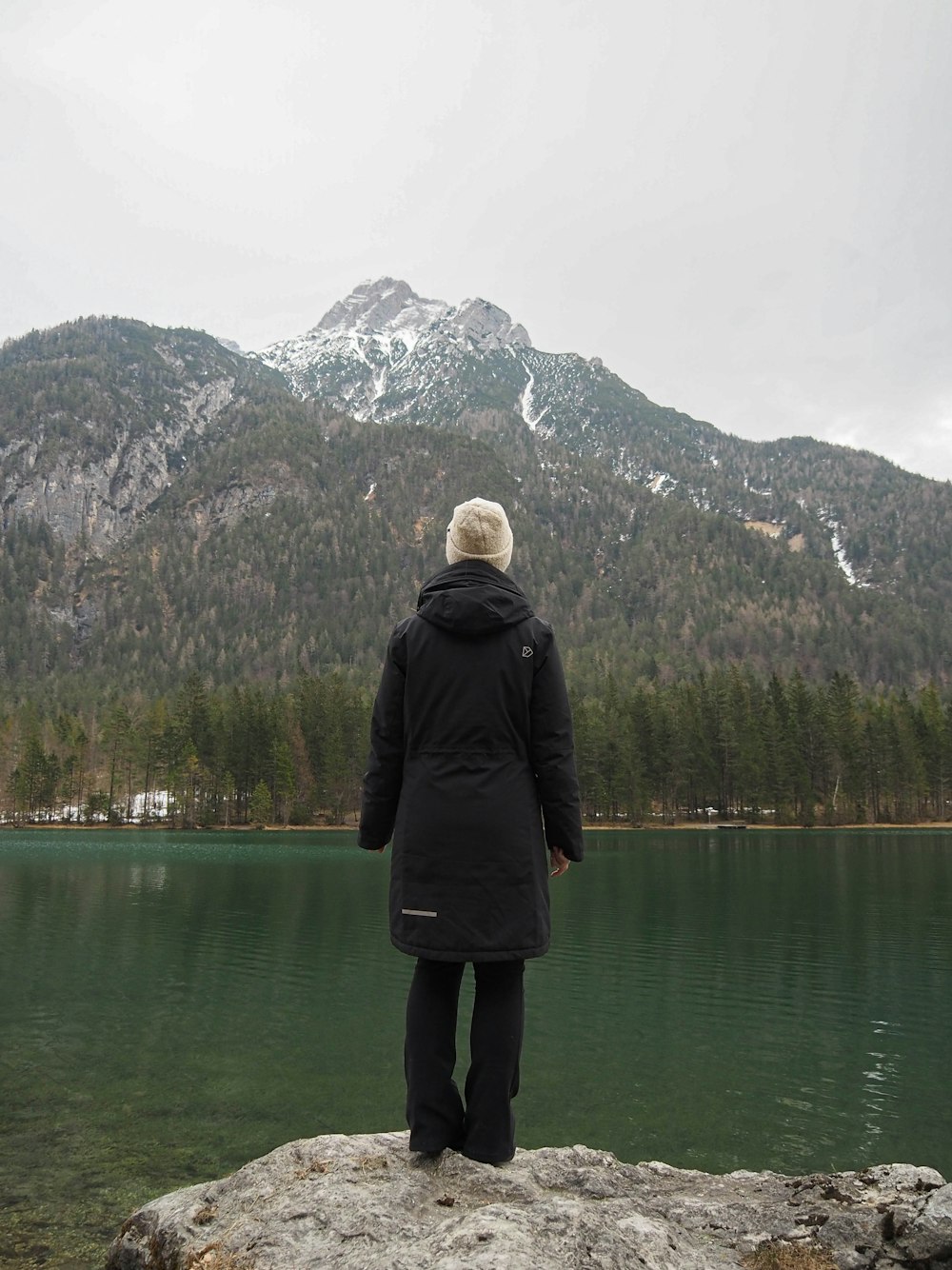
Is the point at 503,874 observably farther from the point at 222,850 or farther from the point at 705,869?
the point at 222,850

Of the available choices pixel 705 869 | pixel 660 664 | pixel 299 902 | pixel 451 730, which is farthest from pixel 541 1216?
pixel 660 664

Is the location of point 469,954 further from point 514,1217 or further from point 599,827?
point 599,827

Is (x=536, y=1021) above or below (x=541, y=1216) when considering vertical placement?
below

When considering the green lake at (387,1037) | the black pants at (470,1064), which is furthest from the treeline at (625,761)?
the black pants at (470,1064)

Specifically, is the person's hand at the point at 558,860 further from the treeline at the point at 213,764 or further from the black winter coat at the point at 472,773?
the treeline at the point at 213,764

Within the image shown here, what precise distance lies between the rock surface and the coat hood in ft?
9.02

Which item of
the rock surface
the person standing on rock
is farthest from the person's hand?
the rock surface

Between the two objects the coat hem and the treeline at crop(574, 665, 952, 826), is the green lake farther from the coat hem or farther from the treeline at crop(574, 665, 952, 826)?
the treeline at crop(574, 665, 952, 826)

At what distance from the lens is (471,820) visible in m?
4.55

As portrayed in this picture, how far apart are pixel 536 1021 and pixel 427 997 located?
1246 cm

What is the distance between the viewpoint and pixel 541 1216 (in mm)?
3637

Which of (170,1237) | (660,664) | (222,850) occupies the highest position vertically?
(660,664)

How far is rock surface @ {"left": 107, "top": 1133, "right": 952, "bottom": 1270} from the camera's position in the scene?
3408mm

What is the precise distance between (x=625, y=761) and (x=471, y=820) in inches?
3278
